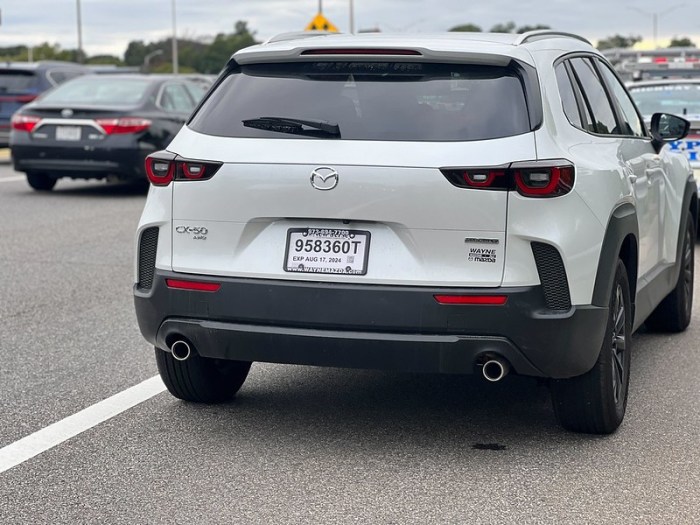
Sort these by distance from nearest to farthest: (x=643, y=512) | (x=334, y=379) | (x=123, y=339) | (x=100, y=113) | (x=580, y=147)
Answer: (x=643, y=512)
(x=580, y=147)
(x=334, y=379)
(x=123, y=339)
(x=100, y=113)

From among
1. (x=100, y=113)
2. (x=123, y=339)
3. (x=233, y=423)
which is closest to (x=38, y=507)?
(x=233, y=423)

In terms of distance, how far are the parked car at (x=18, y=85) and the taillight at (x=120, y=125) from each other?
19.0 feet

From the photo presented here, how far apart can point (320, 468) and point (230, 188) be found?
1.16 meters

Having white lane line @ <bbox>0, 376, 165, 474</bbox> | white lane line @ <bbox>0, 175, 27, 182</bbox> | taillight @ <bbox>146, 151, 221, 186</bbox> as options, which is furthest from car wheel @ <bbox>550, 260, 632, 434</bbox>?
white lane line @ <bbox>0, 175, 27, 182</bbox>

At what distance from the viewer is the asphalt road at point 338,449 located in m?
4.46

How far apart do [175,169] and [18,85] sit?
17818mm

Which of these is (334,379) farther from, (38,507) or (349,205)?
(38,507)

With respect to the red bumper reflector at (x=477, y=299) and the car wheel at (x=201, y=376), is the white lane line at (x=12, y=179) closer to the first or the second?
the car wheel at (x=201, y=376)

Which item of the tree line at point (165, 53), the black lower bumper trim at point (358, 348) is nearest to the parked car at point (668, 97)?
the black lower bumper trim at point (358, 348)

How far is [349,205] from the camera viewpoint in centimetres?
486

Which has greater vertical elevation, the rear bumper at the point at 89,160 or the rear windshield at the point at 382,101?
the rear windshield at the point at 382,101

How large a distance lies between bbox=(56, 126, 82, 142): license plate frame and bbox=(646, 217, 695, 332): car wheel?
34.3 feet

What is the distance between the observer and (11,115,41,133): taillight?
659 inches

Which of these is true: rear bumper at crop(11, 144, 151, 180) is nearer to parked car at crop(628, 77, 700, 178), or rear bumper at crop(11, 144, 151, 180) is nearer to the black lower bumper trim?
parked car at crop(628, 77, 700, 178)
